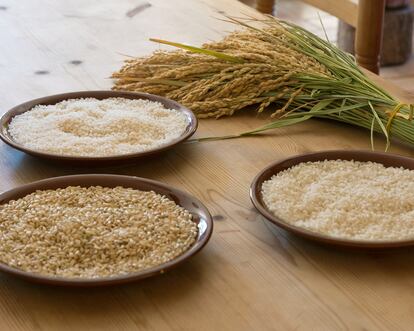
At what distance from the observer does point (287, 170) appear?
1300 millimetres

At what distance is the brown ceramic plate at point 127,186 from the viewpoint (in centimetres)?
100

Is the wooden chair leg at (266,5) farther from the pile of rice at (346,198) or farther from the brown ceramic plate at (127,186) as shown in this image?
→ the brown ceramic plate at (127,186)

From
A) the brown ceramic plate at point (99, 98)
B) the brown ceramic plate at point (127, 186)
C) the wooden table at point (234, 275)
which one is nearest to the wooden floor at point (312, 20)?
the wooden table at point (234, 275)

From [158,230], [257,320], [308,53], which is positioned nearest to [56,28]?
[308,53]

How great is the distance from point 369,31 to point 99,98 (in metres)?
0.89

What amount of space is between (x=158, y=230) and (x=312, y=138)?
528 millimetres

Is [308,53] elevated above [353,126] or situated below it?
above

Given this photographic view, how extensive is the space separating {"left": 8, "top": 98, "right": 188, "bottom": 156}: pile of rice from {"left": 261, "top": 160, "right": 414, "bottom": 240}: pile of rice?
0.27m

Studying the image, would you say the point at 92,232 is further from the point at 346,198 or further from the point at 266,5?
the point at 266,5

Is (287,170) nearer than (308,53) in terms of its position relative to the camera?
Yes

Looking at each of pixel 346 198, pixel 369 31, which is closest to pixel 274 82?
pixel 346 198

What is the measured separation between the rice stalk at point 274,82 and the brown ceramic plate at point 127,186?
1.06 feet

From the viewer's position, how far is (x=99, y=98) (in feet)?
5.24

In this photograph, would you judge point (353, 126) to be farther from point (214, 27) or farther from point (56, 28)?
point (56, 28)
